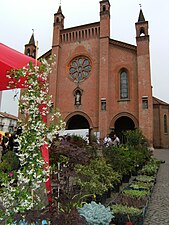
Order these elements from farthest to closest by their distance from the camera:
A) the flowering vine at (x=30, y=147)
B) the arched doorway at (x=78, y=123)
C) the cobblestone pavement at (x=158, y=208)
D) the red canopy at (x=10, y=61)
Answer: the arched doorway at (x=78, y=123)
the red canopy at (x=10, y=61)
the cobblestone pavement at (x=158, y=208)
the flowering vine at (x=30, y=147)

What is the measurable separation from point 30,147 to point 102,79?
20.6 meters

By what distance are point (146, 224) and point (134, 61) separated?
68.0ft

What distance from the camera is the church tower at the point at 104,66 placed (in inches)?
837

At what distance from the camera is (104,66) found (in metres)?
22.7

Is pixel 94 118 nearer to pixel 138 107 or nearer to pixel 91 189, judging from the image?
pixel 138 107

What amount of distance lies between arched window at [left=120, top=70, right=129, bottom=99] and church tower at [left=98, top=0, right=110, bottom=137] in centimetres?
185

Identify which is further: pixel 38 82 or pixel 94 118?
pixel 94 118

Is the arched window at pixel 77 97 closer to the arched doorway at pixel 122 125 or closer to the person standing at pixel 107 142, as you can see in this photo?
the arched doorway at pixel 122 125

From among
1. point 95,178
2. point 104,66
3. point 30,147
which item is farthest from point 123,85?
point 30,147

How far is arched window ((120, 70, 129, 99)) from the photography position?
22281 mm

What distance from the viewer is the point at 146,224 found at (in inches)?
154

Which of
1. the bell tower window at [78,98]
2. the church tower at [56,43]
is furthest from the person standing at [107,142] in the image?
the church tower at [56,43]

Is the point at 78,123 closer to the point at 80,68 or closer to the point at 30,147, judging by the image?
the point at 80,68

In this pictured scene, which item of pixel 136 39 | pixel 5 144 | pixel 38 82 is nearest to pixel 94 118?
pixel 136 39
